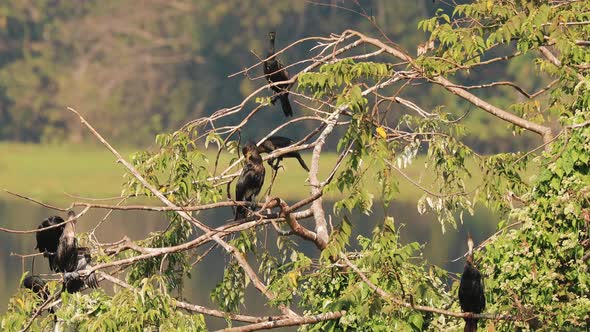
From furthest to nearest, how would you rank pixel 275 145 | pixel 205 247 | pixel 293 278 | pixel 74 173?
1. pixel 74 173
2. pixel 205 247
3. pixel 275 145
4. pixel 293 278

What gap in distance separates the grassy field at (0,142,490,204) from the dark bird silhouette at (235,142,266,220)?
59.9 feet

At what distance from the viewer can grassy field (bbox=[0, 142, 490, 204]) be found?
27.2 meters

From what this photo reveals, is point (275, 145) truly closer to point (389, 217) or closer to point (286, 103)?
point (286, 103)

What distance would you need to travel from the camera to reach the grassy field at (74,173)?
89.2 ft

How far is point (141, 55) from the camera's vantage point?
131 feet

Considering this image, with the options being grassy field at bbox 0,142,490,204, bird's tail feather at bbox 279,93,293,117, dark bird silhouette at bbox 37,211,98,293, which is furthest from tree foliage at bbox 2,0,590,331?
grassy field at bbox 0,142,490,204

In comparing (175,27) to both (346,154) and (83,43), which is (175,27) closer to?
(83,43)

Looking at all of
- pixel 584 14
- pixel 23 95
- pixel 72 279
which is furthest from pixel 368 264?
pixel 23 95

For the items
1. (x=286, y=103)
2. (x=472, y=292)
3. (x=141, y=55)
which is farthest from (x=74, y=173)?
(x=472, y=292)

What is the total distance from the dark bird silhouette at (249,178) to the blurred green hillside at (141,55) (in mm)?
28532

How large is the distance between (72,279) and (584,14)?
3046mm

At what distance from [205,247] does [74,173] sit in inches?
628

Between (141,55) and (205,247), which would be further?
(141,55)

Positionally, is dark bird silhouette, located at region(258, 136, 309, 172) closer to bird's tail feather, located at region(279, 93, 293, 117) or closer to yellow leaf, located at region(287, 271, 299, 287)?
yellow leaf, located at region(287, 271, 299, 287)
